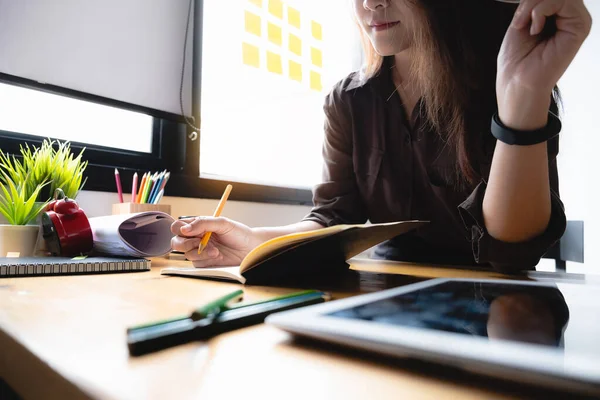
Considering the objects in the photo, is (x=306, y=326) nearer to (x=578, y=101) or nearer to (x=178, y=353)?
(x=178, y=353)

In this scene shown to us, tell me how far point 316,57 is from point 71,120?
3.76 feet

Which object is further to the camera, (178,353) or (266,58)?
(266,58)

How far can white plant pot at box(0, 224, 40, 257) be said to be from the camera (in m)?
0.70

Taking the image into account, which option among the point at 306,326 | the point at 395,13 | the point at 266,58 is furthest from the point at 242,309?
the point at 266,58

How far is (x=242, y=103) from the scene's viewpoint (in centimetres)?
153

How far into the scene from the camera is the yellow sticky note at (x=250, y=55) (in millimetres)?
1522

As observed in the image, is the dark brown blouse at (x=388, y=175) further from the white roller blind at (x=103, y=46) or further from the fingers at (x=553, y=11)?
the white roller blind at (x=103, y=46)

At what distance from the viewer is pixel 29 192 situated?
2.52 ft

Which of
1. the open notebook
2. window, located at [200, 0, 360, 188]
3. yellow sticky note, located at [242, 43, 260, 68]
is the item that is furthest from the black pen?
yellow sticky note, located at [242, 43, 260, 68]

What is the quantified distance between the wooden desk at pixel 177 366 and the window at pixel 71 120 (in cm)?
84

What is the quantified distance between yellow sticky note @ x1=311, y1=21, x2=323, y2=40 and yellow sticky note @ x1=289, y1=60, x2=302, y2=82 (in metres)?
0.21

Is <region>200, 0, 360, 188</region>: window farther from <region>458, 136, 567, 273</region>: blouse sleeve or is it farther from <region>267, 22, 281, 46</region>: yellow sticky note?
<region>458, 136, 567, 273</region>: blouse sleeve

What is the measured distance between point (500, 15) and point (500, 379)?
2.92 ft

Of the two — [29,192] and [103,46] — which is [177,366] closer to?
[29,192]
